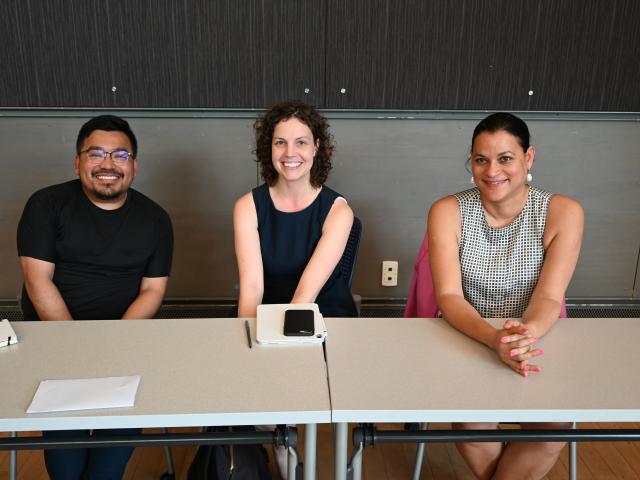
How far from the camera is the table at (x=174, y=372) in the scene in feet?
3.79

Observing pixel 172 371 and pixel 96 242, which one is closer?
pixel 172 371

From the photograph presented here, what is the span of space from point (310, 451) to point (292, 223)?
3.07 feet

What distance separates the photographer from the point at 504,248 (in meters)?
1.82

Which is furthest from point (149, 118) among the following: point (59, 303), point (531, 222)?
point (531, 222)

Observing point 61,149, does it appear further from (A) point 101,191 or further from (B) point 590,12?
(B) point 590,12

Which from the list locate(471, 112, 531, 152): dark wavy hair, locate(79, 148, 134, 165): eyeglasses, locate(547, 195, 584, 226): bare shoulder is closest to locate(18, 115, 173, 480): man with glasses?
locate(79, 148, 134, 165): eyeglasses

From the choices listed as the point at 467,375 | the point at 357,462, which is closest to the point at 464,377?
the point at 467,375

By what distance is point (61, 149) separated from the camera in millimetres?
3025

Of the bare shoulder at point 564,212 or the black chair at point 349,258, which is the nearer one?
the bare shoulder at point 564,212

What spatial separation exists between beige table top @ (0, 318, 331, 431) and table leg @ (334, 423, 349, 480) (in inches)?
3.4

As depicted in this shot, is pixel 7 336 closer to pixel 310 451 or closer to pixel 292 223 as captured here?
pixel 310 451

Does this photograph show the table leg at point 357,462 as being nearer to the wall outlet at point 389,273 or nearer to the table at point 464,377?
the table at point 464,377

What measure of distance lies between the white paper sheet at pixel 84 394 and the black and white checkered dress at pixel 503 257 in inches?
42.4

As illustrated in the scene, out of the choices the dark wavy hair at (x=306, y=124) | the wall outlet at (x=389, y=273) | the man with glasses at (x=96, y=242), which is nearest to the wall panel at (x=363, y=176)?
the wall outlet at (x=389, y=273)
